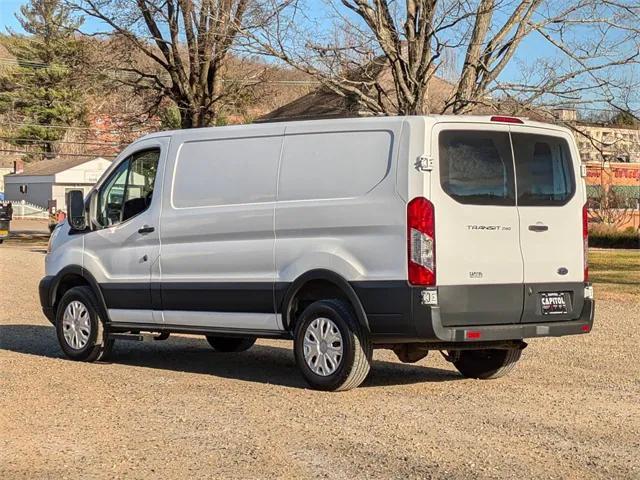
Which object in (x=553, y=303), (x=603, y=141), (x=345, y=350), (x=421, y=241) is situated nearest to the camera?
(x=421, y=241)

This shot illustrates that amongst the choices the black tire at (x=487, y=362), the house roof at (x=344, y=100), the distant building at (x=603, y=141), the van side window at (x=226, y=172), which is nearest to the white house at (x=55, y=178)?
the house roof at (x=344, y=100)

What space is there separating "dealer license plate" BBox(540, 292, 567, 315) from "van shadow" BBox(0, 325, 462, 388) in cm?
132

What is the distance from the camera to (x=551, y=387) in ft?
30.9

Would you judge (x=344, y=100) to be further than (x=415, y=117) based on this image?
Yes

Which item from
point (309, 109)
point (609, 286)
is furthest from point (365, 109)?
point (309, 109)

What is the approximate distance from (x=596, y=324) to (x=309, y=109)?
105 feet

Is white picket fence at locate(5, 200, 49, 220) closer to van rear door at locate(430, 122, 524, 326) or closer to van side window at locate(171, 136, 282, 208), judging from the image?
van side window at locate(171, 136, 282, 208)

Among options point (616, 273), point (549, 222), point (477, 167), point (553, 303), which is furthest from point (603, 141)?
point (477, 167)

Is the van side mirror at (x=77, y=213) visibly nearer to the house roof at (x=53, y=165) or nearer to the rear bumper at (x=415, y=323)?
the rear bumper at (x=415, y=323)

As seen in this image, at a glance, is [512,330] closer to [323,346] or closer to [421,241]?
[421,241]

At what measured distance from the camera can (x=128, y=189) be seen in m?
10.9

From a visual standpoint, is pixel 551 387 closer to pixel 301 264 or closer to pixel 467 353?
pixel 467 353

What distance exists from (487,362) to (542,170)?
1919 millimetres

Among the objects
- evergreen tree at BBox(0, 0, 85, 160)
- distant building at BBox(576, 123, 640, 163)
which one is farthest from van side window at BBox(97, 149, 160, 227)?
evergreen tree at BBox(0, 0, 85, 160)
